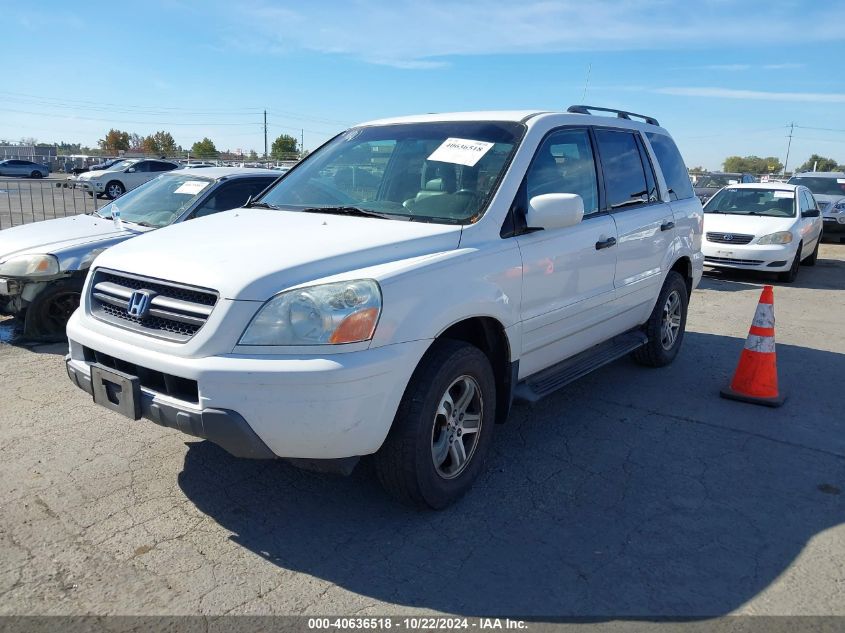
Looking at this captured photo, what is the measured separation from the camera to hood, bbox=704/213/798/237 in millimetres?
11406

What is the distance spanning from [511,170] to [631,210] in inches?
62.7

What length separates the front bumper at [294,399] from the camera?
278 centimetres

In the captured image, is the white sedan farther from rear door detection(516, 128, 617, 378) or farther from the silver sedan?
the silver sedan

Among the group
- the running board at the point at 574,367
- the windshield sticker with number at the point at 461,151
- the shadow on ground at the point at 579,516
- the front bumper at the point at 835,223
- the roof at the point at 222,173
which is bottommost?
the shadow on ground at the point at 579,516

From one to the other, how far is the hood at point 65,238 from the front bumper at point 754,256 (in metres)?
8.85

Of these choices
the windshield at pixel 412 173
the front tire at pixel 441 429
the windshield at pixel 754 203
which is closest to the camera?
the front tire at pixel 441 429

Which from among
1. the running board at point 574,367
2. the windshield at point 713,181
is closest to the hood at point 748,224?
the running board at point 574,367

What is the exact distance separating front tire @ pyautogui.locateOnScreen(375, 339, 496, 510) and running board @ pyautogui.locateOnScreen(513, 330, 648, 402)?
331 mm

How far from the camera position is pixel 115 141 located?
100250 millimetres

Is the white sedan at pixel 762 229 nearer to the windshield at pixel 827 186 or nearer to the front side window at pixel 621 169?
the windshield at pixel 827 186

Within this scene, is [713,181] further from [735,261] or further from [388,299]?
[388,299]

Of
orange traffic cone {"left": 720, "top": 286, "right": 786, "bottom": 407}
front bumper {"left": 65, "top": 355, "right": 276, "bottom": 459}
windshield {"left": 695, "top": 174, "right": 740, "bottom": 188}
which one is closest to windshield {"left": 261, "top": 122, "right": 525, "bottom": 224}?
front bumper {"left": 65, "top": 355, "right": 276, "bottom": 459}

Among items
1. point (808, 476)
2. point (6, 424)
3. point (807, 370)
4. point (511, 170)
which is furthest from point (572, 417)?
point (6, 424)

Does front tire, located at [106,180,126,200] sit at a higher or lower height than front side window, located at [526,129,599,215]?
lower
